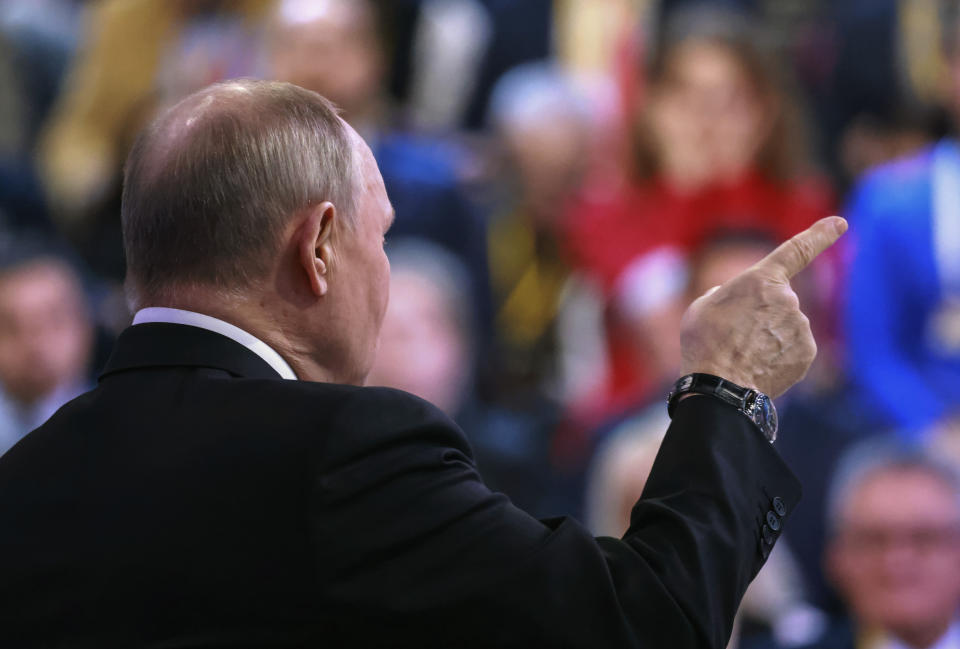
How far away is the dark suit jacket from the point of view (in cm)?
133

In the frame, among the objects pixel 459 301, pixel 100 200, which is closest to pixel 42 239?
pixel 100 200

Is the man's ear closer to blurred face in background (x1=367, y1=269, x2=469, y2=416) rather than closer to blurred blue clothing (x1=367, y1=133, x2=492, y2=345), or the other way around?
blurred face in background (x1=367, y1=269, x2=469, y2=416)

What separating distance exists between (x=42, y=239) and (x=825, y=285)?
2.23m

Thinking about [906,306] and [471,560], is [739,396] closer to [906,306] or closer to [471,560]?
[471,560]

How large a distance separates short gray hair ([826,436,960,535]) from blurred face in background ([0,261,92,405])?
2.05 metres

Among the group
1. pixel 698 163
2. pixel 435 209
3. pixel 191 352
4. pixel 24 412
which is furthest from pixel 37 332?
pixel 191 352

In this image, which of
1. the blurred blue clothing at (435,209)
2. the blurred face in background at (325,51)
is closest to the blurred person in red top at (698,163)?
the blurred blue clothing at (435,209)

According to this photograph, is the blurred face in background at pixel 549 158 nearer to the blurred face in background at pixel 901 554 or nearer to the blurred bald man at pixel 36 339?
the blurred bald man at pixel 36 339

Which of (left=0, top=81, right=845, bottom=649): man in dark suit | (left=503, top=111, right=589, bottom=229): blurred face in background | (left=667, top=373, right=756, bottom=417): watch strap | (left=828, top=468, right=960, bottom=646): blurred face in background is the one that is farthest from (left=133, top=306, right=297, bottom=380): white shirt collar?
(left=503, top=111, right=589, bottom=229): blurred face in background

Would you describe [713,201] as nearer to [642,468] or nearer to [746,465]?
[642,468]

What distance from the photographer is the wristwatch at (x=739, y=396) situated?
1509 millimetres

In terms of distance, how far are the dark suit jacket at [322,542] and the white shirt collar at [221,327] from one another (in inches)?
1.7

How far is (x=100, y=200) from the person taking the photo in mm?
4754

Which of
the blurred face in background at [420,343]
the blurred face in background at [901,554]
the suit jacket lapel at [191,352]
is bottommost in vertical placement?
the blurred face in background at [901,554]
